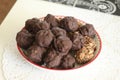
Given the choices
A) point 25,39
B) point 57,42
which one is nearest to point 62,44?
point 57,42

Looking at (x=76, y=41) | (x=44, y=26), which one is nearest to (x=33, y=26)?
(x=44, y=26)

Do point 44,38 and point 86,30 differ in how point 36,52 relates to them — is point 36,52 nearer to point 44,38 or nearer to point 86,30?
point 44,38

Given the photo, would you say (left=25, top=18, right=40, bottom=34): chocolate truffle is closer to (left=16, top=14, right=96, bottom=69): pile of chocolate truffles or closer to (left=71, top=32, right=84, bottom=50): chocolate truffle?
(left=16, top=14, right=96, bottom=69): pile of chocolate truffles

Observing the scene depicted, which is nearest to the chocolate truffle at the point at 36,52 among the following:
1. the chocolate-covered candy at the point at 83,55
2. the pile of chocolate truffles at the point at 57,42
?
the pile of chocolate truffles at the point at 57,42

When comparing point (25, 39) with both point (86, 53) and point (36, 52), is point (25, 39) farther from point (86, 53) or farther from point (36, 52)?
point (86, 53)

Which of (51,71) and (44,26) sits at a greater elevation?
(44,26)

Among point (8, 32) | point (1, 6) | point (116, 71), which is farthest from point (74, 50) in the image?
point (1, 6)
